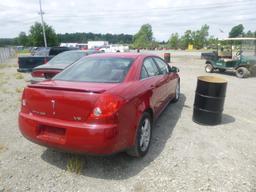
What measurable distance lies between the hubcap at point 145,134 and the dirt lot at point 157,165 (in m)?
0.19

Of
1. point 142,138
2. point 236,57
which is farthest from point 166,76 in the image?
point 236,57

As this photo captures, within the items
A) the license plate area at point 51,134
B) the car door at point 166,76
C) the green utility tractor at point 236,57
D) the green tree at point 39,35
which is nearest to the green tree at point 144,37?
the green tree at point 39,35

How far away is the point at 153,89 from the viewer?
11.9 feet

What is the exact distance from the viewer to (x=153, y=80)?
380 centimetres

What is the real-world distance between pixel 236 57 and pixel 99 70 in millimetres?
11308

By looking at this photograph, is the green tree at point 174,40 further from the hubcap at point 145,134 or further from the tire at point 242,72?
the hubcap at point 145,134

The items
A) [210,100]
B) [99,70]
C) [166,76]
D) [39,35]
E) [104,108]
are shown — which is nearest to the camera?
[104,108]

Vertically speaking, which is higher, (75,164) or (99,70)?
(99,70)

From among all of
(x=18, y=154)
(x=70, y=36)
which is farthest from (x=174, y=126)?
(x=70, y=36)

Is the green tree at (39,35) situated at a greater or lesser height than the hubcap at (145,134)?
greater

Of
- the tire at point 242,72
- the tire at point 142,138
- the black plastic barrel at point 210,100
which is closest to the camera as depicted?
the tire at point 142,138

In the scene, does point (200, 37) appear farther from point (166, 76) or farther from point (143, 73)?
point (143, 73)

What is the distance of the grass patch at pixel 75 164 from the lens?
115 inches

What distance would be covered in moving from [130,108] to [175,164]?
1114 mm
